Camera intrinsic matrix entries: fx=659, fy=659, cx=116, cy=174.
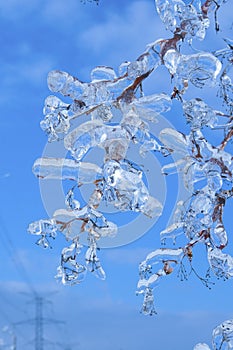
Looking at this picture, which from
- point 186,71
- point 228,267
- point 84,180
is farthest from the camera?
point 84,180

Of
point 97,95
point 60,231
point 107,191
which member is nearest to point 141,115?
point 97,95

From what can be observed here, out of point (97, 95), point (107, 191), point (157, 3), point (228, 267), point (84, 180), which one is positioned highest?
point (157, 3)

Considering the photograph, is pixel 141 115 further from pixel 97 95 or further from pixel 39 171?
pixel 39 171

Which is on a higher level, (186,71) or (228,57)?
(228,57)

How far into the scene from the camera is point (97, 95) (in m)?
1.69

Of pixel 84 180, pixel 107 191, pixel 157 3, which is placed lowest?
pixel 107 191

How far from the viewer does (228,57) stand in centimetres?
171

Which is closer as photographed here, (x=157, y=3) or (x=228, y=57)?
(x=157, y=3)

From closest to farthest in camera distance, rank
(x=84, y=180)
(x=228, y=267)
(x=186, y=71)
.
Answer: (x=186, y=71)
(x=228, y=267)
(x=84, y=180)

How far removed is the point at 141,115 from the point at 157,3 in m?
0.29

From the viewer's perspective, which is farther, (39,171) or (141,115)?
(39,171)

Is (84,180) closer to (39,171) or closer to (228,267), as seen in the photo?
(39,171)

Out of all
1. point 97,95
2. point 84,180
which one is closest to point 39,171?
point 84,180

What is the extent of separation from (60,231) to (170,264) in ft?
1.02
